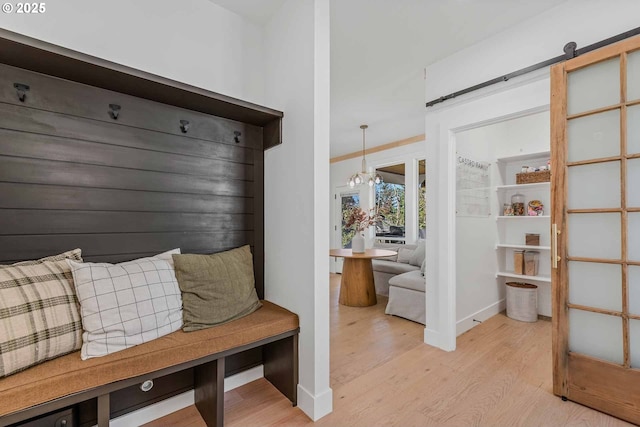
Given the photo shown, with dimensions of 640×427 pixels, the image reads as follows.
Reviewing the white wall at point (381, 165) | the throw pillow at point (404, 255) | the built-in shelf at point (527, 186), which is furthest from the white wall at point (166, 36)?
the white wall at point (381, 165)

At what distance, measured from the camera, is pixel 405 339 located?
2.92m

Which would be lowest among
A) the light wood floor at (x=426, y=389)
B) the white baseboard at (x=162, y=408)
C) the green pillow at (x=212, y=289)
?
the light wood floor at (x=426, y=389)

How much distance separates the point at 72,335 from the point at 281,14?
90.3 inches

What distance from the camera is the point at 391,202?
601cm

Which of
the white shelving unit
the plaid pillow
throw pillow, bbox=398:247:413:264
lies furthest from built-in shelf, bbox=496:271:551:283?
the plaid pillow

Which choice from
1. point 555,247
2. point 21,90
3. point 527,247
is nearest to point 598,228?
point 555,247

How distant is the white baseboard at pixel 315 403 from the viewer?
5.74 ft

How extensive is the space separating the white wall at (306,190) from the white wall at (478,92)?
140cm

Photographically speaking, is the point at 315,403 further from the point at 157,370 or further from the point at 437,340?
the point at 437,340

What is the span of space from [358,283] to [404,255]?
1201 mm

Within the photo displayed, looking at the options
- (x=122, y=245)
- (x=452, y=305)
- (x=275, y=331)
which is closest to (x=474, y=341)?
(x=452, y=305)

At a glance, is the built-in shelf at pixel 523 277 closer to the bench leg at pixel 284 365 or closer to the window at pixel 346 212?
the bench leg at pixel 284 365

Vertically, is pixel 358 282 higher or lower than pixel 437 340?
higher

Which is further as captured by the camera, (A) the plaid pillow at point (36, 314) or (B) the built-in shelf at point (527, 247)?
(B) the built-in shelf at point (527, 247)
